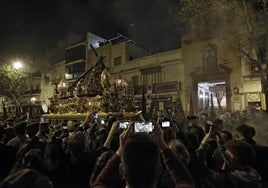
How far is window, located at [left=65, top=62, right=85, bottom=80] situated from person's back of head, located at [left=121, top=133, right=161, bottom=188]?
3560 cm

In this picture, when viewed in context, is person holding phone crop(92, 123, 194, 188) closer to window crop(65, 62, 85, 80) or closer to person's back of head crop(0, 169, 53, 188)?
person's back of head crop(0, 169, 53, 188)

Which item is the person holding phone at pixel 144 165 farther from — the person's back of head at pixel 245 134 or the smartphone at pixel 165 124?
the person's back of head at pixel 245 134

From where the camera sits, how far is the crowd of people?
1684 millimetres

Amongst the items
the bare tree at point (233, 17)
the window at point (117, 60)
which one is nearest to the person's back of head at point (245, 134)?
the bare tree at point (233, 17)

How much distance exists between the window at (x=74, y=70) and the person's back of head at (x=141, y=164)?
35.6m

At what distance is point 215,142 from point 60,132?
11.1 feet

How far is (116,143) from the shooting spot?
346 cm

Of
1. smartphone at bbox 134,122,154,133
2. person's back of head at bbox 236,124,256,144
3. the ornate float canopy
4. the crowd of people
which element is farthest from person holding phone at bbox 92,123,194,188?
the ornate float canopy

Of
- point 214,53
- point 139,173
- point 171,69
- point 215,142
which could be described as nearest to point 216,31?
point 214,53

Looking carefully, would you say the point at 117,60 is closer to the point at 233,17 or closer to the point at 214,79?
the point at 214,79

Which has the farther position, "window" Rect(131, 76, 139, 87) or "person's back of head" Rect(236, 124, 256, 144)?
"window" Rect(131, 76, 139, 87)

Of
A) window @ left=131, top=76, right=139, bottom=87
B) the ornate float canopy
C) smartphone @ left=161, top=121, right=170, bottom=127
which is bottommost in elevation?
smartphone @ left=161, top=121, right=170, bottom=127

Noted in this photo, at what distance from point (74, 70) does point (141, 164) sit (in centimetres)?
3726

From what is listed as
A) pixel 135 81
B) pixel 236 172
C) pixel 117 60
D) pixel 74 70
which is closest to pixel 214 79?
pixel 135 81
